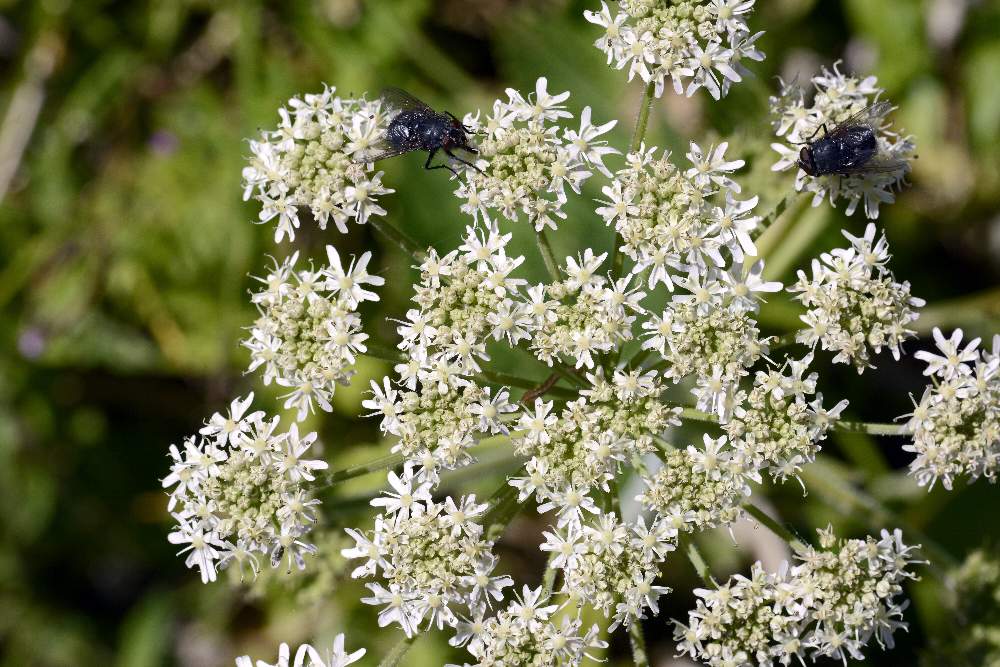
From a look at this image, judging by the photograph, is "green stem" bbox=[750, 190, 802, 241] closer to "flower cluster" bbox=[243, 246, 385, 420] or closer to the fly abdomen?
the fly abdomen

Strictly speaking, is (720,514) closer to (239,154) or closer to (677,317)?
(677,317)

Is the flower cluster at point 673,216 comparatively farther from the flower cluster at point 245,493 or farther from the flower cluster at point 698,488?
the flower cluster at point 245,493

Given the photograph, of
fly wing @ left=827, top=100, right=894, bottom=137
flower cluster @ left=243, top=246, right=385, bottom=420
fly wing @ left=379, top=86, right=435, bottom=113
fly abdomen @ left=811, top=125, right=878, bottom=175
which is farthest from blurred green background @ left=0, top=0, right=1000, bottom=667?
fly abdomen @ left=811, top=125, right=878, bottom=175

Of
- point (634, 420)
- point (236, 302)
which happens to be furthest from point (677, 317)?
point (236, 302)

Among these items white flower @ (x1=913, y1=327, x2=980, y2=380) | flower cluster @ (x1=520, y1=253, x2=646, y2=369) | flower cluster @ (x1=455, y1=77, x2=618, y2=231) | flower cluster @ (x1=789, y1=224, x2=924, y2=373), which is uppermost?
flower cluster @ (x1=455, y1=77, x2=618, y2=231)

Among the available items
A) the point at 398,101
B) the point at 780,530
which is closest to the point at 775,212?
the point at 780,530

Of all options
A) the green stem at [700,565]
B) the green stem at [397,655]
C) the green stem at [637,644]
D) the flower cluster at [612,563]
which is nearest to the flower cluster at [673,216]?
the flower cluster at [612,563]

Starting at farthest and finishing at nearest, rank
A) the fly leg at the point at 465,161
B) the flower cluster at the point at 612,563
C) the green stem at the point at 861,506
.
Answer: the green stem at the point at 861,506 → the fly leg at the point at 465,161 → the flower cluster at the point at 612,563
